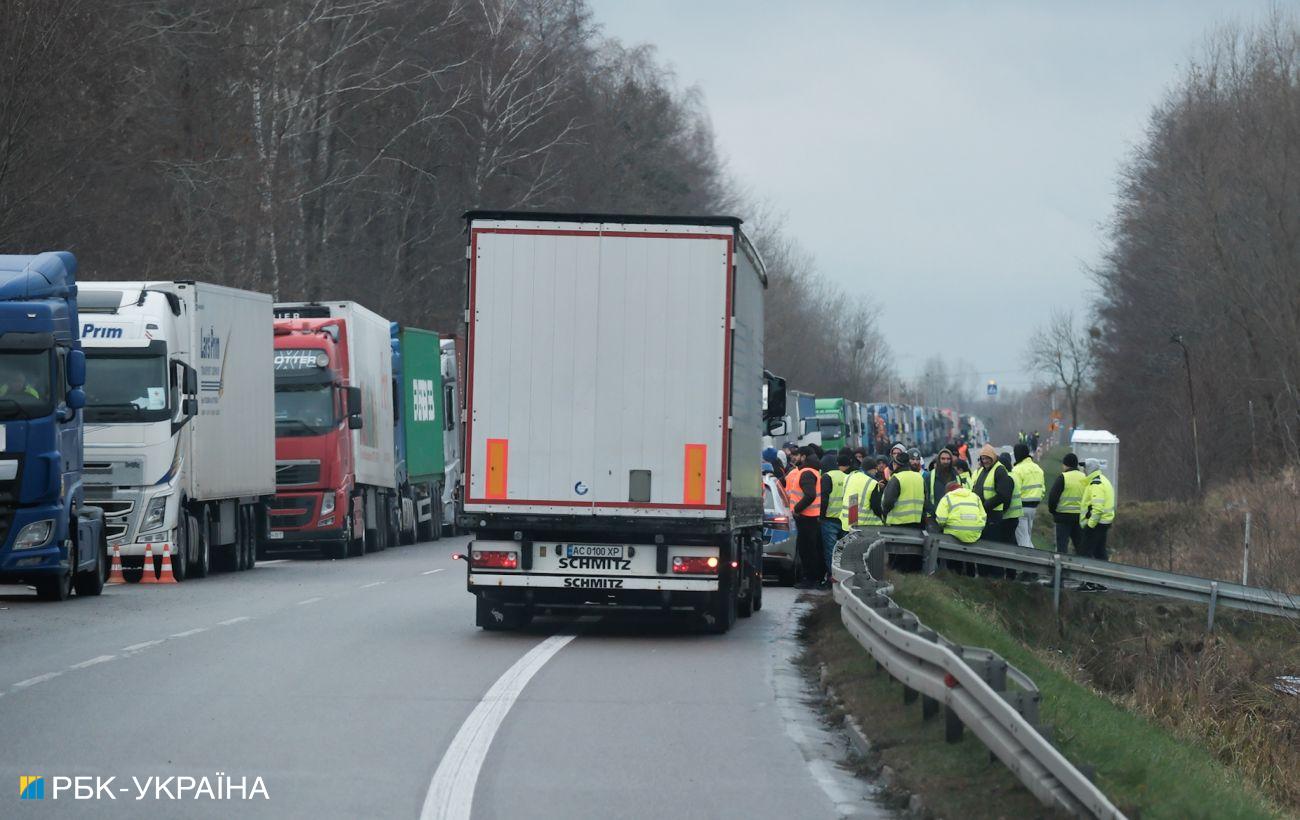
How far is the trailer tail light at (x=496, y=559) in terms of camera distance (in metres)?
15.7

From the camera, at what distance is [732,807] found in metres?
8.41

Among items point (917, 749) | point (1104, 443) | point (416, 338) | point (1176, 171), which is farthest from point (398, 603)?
point (1104, 443)

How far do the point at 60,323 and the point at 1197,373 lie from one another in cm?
3986

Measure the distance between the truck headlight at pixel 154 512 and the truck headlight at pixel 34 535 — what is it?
3.64 m

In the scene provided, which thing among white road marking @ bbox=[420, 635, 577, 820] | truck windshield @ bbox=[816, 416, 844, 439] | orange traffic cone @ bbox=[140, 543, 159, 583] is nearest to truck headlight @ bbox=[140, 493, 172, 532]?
orange traffic cone @ bbox=[140, 543, 159, 583]

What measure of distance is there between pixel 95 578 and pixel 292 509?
9.56 m

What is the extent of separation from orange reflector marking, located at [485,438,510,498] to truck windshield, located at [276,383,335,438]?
50.9 feet

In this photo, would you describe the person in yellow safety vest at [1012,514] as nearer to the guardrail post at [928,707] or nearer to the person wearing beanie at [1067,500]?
the person wearing beanie at [1067,500]

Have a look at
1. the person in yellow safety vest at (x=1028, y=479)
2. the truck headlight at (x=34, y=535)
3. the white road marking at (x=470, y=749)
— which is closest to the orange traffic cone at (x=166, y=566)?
the truck headlight at (x=34, y=535)

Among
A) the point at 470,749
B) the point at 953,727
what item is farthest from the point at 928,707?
the point at 470,749

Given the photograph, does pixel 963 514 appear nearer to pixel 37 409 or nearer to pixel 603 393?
pixel 603 393

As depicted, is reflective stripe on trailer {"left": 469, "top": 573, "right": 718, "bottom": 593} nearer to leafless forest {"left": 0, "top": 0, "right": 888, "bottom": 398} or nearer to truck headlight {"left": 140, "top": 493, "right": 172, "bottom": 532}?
truck headlight {"left": 140, "top": 493, "right": 172, "bottom": 532}

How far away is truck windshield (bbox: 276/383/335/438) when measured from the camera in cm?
3083

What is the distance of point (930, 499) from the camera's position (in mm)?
Result: 24656
